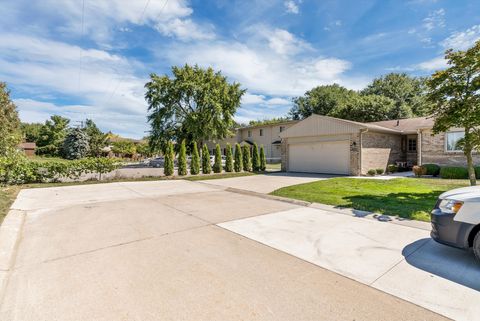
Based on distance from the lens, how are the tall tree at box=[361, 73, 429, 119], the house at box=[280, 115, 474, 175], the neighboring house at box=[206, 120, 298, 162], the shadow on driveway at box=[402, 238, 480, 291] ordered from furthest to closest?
the neighboring house at box=[206, 120, 298, 162]
the tall tree at box=[361, 73, 429, 119]
the house at box=[280, 115, 474, 175]
the shadow on driveway at box=[402, 238, 480, 291]

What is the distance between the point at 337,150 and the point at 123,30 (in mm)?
13345

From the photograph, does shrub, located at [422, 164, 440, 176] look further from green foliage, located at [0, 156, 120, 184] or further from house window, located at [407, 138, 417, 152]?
green foliage, located at [0, 156, 120, 184]

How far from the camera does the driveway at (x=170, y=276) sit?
7.93 feet

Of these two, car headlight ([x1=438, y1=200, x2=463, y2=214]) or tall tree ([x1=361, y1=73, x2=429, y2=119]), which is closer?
car headlight ([x1=438, y1=200, x2=463, y2=214])

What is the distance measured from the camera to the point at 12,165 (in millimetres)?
11406

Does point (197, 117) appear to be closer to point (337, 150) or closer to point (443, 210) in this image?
point (337, 150)

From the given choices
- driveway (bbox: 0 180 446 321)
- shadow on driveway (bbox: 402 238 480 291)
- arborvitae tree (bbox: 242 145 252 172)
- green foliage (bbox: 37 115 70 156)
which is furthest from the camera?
green foliage (bbox: 37 115 70 156)

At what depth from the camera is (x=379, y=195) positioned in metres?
8.36

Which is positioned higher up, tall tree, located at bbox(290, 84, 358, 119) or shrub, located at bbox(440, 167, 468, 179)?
tall tree, located at bbox(290, 84, 358, 119)

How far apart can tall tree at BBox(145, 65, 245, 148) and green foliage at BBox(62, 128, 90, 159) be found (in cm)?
2034

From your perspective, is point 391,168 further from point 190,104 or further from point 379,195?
point 190,104

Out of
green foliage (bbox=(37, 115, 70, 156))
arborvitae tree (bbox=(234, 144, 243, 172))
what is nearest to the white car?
arborvitae tree (bbox=(234, 144, 243, 172))

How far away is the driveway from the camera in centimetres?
242

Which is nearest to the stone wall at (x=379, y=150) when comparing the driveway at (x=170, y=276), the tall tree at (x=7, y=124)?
the driveway at (x=170, y=276)
